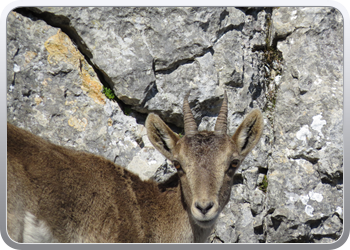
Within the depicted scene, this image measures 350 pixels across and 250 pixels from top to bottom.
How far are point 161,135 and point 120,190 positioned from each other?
1.29 meters

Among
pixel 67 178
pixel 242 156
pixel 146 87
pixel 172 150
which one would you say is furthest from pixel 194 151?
pixel 146 87

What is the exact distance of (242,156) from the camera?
6.49 metres

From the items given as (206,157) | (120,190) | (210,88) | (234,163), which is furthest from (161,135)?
(210,88)

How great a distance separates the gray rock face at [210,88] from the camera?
7.56 meters

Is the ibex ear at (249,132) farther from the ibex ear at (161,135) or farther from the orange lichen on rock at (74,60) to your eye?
the orange lichen on rock at (74,60)

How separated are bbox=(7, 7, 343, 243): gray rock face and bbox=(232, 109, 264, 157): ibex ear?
2.04 metres

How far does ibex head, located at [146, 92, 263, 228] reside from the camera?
5588 millimetres

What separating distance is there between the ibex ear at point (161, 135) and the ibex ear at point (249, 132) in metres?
1.16

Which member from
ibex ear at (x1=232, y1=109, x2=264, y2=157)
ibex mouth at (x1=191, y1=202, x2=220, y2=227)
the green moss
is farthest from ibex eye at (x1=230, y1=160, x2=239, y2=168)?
the green moss

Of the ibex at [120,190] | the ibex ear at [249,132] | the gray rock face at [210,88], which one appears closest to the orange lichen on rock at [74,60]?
the gray rock face at [210,88]

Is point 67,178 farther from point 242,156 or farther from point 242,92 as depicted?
point 242,92

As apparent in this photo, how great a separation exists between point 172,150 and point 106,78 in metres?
2.94

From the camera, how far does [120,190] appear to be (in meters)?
6.43

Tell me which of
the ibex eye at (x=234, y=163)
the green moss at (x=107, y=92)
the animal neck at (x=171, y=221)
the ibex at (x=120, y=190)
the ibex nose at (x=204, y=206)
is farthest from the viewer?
the green moss at (x=107, y=92)
